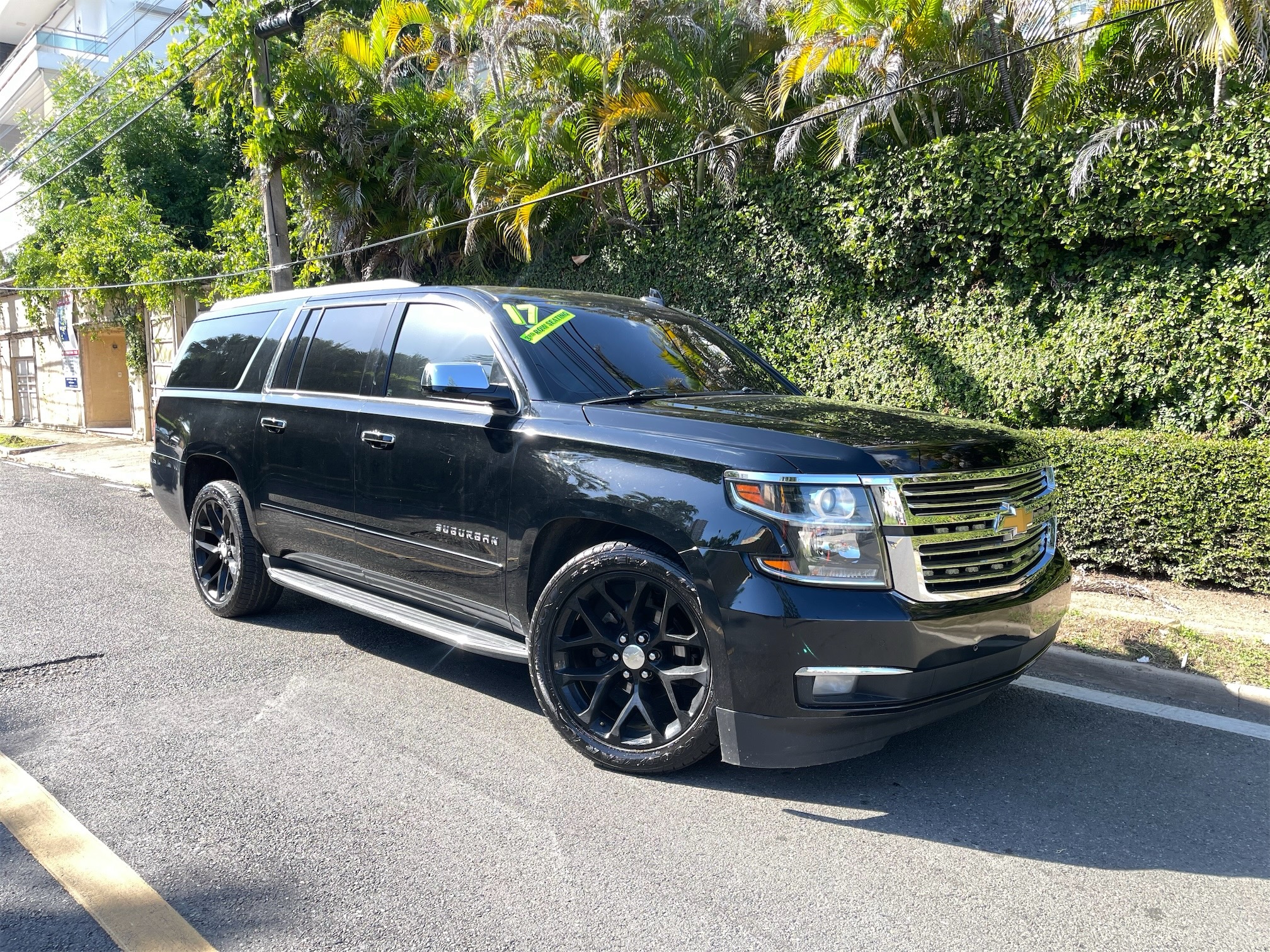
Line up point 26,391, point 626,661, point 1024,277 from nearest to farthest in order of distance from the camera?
point 626,661 → point 1024,277 → point 26,391

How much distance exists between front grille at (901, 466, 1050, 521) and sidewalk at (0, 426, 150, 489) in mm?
12198

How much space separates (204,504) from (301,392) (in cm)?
135

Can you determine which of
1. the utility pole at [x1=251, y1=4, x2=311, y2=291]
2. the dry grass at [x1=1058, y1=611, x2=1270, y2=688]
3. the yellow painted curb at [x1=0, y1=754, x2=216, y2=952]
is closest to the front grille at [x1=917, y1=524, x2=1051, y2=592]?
the dry grass at [x1=1058, y1=611, x2=1270, y2=688]

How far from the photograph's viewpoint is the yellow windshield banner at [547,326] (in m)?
4.37

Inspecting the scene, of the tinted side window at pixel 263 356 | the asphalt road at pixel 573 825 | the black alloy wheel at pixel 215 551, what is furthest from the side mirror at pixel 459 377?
the black alloy wheel at pixel 215 551

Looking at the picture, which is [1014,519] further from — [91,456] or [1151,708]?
[91,456]

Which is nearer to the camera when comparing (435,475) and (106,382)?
(435,475)

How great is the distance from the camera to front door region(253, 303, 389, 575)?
4895mm

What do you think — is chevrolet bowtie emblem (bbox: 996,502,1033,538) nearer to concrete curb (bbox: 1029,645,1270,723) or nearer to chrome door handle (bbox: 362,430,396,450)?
concrete curb (bbox: 1029,645,1270,723)

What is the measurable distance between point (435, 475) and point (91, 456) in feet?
52.9

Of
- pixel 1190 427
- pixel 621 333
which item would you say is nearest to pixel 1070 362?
pixel 1190 427

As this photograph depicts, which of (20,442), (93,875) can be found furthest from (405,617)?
(20,442)

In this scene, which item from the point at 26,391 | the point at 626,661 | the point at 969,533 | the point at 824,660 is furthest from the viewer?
the point at 26,391

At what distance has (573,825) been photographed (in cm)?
331
